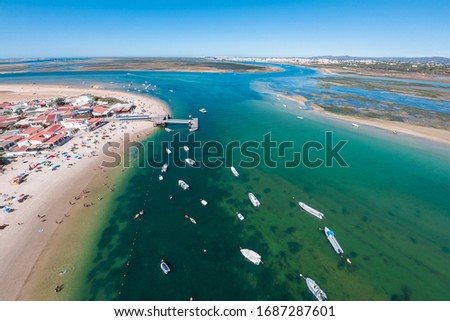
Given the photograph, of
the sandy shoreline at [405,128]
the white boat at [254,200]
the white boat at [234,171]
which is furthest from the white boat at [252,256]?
the sandy shoreline at [405,128]

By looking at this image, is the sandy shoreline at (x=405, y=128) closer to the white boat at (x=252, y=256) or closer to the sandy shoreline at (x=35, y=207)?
the white boat at (x=252, y=256)

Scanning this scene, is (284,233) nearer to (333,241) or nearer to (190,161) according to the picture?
(333,241)

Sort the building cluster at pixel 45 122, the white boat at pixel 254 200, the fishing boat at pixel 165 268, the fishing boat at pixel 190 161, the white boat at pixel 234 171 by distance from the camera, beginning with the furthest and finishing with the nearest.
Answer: the building cluster at pixel 45 122 < the fishing boat at pixel 190 161 < the white boat at pixel 234 171 < the white boat at pixel 254 200 < the fishing boat at pixel 165 268

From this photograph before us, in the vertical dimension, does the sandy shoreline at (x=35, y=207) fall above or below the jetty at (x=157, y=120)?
below

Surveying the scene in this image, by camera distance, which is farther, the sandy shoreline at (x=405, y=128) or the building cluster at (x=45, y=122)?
the sandy shoreline at (x=405, y=128)

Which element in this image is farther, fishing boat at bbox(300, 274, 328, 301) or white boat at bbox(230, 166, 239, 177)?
white boat at bbox(230, 166, 239, 177)

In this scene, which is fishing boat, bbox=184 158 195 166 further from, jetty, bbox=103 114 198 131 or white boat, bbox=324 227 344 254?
white boat, bbox=324 227 344 254

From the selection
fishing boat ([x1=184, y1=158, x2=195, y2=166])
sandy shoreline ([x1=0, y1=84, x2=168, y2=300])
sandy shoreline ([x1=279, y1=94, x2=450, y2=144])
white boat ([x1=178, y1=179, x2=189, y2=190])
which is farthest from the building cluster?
sandy shoreline ([x1=279, y1=94, x2=450, y2=144])

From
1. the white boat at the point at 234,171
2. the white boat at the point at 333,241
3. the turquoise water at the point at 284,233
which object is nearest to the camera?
the turquoise water at the point at 284,233

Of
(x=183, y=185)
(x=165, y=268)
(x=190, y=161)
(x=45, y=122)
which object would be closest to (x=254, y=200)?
(x=183, y=185)
